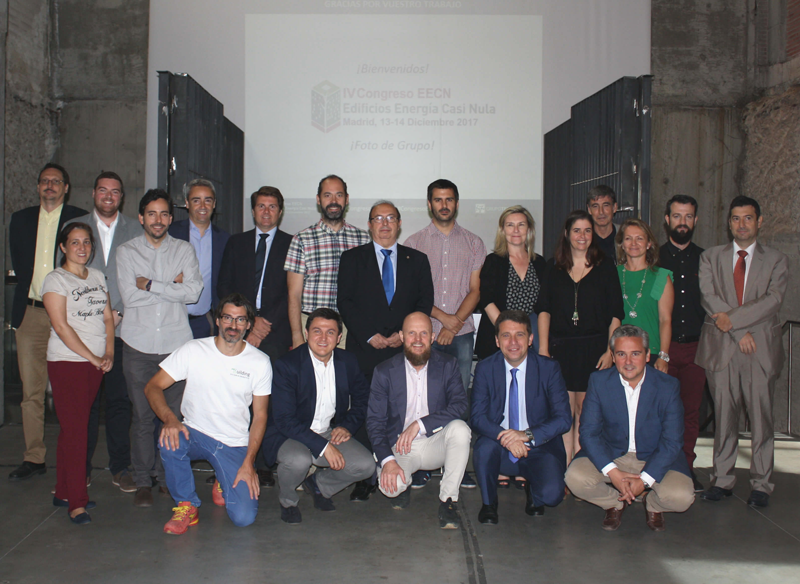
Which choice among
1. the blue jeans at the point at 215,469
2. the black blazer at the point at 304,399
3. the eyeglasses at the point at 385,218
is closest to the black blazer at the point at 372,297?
the eyeglasses at the point at 385,218

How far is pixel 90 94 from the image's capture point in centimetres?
685

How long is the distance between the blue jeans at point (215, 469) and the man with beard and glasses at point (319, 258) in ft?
2.79

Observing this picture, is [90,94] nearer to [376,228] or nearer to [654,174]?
[376,228]

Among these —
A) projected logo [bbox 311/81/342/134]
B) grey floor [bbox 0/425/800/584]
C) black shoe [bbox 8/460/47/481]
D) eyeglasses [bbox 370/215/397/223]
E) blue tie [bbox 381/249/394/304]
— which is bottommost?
grey floor [bbox 0/425/800/584]

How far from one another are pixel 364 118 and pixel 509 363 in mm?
3556

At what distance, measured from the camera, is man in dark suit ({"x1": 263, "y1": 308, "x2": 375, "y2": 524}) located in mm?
3018

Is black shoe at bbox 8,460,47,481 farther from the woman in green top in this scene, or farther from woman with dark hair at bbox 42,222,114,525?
the woman in green top

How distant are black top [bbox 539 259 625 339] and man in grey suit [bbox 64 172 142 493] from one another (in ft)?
7.71

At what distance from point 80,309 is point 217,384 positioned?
30.7 inches

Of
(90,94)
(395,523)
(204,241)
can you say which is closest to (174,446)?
(395,523)

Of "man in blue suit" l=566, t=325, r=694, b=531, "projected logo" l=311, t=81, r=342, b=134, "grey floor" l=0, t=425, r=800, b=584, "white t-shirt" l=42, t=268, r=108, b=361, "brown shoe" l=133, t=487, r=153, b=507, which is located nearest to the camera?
"grey floor" l=0, t=425, r=800, b=584

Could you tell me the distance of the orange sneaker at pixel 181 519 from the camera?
2.79m

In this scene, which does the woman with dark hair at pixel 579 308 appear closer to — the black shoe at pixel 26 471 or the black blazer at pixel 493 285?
the black blazer at pixel 493 285

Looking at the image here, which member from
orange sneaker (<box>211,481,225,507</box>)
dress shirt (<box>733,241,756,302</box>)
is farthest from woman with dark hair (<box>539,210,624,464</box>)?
orange sneaker (<box>211,481,225,507</box>)
